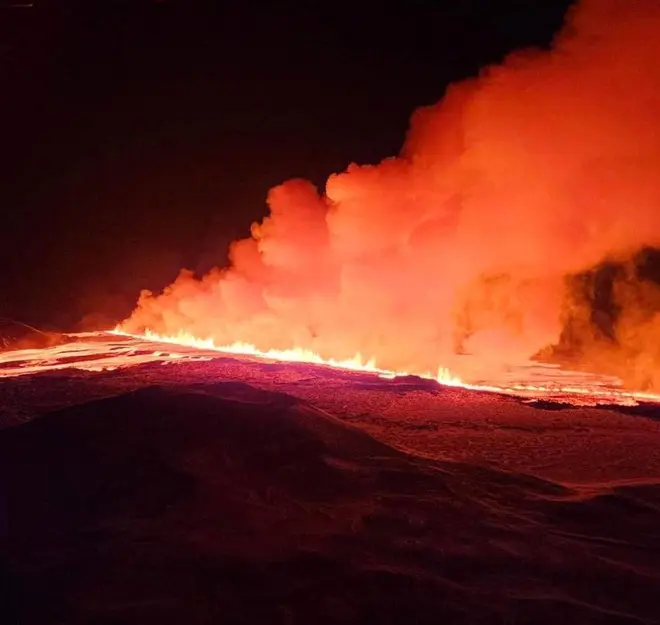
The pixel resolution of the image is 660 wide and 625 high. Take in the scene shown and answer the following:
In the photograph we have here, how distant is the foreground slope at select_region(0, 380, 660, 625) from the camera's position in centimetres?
413

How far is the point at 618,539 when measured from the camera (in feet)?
17.5

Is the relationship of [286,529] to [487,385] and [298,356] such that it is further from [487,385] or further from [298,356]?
[298,356]

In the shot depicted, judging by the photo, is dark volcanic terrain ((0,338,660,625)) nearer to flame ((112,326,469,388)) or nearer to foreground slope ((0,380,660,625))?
foreground slope ((0,380,660,625))

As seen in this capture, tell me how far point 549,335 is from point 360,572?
1362 centimetres

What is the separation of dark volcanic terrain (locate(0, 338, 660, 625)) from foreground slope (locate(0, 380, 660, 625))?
2 centimetres

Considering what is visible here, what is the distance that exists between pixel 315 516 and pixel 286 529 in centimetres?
36

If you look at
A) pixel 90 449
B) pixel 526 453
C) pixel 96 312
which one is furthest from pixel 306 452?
pixel 96 312

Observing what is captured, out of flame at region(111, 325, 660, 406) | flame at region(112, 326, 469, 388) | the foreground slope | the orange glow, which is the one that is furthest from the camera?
flame at region(112, 326, 469, 388)

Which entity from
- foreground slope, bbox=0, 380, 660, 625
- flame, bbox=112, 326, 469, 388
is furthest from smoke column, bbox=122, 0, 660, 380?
foreground slope, bbox=0, 380, 660, 625

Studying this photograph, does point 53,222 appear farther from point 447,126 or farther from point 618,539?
point 618,539

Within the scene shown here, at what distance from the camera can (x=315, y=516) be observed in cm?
551

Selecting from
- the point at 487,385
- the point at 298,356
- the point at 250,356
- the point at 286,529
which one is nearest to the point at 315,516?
the point at 286,529

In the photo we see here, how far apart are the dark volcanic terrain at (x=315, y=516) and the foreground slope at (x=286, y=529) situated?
17 mm

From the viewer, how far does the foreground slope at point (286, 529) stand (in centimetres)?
413
